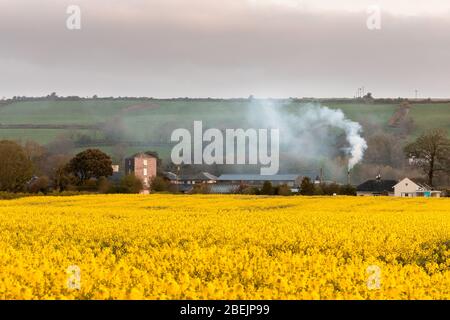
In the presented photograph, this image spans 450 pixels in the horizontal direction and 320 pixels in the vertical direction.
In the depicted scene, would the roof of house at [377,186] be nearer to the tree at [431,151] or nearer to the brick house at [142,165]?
the tree at [431,151]

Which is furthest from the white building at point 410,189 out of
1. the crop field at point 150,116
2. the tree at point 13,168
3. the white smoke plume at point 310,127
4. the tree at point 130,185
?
the crop field at point 150,116

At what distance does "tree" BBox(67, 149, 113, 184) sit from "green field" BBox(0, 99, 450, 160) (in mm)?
37595

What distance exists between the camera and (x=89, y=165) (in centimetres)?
9100

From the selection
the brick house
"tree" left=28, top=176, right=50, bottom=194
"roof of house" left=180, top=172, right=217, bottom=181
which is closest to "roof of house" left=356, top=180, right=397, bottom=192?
the brick house

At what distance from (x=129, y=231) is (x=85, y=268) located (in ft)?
31.4

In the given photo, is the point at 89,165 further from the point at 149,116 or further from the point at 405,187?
the point at 149,116

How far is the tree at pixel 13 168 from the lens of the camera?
82.4m

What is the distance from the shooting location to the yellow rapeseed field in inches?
456

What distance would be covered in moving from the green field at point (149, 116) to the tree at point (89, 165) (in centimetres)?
3759

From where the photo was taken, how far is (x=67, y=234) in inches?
925

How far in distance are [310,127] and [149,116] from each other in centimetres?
2882

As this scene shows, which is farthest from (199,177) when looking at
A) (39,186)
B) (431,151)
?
(39,186)

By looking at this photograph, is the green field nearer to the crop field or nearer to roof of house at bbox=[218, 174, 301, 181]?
the crop field

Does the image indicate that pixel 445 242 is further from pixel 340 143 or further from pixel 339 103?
pixel 339 103
